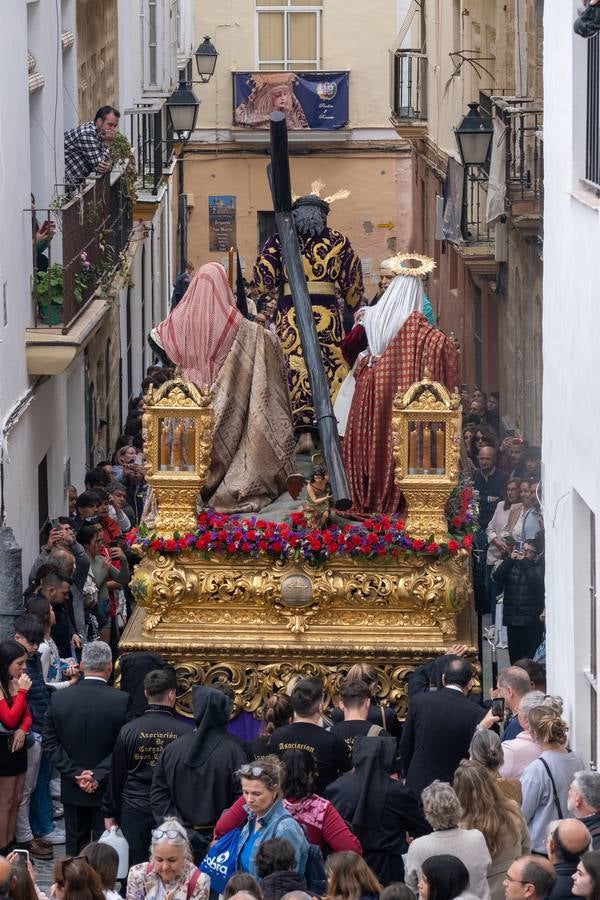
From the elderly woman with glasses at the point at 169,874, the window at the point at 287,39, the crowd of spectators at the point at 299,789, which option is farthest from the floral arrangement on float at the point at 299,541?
the window at the point at 287,39

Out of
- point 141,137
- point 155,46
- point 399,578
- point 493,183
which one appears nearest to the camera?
point 399,578

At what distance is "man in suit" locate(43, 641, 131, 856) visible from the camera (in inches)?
400

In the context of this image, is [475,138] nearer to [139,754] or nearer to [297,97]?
[139,754]

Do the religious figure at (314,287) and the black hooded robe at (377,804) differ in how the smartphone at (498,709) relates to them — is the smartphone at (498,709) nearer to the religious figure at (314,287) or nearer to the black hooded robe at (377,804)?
the black hooded robe at (377,804)

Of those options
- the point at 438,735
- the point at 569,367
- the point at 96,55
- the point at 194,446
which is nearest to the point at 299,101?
the point at 96,55

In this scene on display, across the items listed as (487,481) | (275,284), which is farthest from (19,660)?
(487,481)

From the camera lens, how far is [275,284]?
14461 millimetres

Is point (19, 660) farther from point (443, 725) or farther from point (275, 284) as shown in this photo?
point (275, 284)

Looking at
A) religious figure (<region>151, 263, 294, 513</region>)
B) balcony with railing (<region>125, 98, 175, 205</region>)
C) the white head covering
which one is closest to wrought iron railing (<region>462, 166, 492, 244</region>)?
balcony with railing (<region>125, 98, 175, 205</region>)

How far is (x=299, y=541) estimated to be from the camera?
12.2m

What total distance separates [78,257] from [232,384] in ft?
13.4

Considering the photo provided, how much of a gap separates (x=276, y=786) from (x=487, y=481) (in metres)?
8.73

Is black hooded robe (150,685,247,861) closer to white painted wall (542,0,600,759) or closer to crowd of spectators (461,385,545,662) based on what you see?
white painted wall (542,0,600,759)

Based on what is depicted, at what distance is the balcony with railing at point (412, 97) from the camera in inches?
1256
